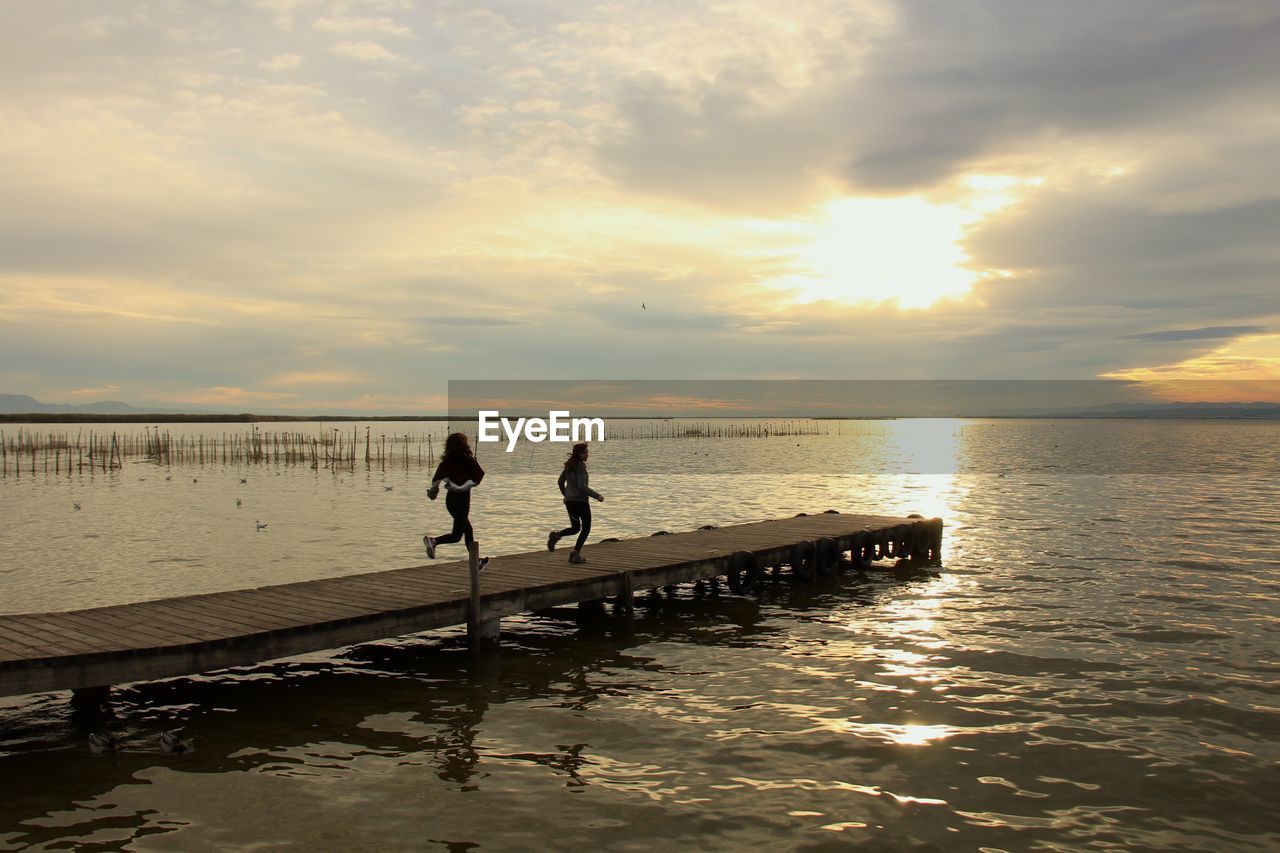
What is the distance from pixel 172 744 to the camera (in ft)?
30.8

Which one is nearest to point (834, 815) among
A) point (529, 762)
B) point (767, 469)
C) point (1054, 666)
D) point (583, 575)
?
point (529, 762)

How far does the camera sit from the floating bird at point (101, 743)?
369 inches

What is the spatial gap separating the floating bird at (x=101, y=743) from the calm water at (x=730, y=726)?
0.20 meters

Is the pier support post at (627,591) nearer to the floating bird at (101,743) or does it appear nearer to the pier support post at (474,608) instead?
the pier support post at (474,608)

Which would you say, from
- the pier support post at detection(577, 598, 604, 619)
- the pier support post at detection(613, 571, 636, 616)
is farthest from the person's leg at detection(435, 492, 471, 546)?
the pier support post at detection(577, 598, 604, 619)

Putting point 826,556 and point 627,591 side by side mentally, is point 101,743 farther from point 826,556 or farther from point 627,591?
point 826,556

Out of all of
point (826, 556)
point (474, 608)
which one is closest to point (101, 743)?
point (474, 608)

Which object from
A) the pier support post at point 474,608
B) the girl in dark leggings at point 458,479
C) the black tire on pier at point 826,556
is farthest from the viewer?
the black tire on pier at point 826,556

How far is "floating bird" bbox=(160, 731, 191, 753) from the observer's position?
9383 millimetres

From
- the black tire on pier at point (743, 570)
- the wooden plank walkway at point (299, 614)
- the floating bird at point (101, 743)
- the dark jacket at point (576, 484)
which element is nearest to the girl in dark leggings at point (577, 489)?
the dark jacket at point (576, 484)

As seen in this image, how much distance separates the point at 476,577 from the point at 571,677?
2116 millimetres

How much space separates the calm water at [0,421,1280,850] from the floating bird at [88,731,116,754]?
20 centimetres

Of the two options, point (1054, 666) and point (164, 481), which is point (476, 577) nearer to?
point (1054, 666)

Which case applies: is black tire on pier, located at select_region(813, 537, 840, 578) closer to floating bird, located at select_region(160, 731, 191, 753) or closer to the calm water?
the calm water
